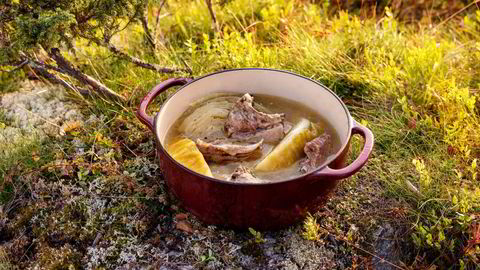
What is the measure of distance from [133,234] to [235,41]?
176 cm

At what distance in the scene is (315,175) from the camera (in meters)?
2.32

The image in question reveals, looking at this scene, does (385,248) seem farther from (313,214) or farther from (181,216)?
(181,216)

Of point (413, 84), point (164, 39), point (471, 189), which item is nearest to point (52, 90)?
point (164, 39)

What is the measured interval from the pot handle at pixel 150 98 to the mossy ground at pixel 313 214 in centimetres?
46

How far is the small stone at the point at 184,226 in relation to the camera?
2811 millimetres

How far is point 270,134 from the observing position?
9.39 ft

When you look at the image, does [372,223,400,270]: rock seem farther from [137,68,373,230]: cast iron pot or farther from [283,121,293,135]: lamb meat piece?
[283,121,293,135]: lamb meat piece

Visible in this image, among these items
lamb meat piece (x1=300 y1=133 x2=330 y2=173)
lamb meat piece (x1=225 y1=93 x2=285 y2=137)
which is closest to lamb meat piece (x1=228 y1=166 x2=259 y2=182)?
lamb meat piece (x1=300 y1=133 x2=330 y2=173)

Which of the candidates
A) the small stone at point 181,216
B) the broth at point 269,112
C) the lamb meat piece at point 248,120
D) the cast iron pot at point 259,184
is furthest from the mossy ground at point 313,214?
the lamb meat piece at point 248,120

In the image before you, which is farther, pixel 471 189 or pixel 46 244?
pixel 471 189

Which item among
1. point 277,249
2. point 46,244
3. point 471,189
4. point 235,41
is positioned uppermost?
point 235,41

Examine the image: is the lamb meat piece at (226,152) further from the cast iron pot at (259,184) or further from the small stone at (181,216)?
the small stone at (181,216)

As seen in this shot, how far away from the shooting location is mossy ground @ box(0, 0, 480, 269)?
2.73 meters

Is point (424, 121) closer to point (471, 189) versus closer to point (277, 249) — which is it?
point (471, 189)
